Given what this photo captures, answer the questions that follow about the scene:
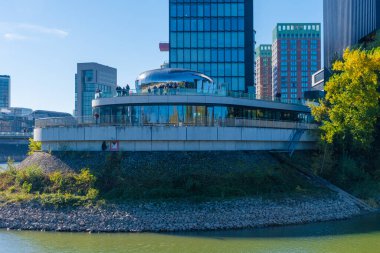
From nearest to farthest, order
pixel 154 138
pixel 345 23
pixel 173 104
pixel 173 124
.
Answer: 1. pixel 154 138
2. pixel 173 124
3. pixel 173 104
4. pixel 345 23

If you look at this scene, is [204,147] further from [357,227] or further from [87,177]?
[357,227]

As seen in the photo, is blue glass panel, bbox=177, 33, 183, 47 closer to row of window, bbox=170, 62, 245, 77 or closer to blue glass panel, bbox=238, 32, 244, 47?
row of window, bbox=170, 62, 245, 77

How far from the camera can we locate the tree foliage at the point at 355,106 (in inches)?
1734

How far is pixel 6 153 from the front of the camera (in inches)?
5207

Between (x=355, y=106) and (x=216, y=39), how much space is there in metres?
30.8

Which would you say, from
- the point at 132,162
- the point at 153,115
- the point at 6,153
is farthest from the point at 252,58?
the point at 6,153

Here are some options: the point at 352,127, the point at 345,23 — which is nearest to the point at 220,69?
the point at 345,23

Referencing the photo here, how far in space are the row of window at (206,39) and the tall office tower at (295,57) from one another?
369ft

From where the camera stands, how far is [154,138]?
40.1 meters

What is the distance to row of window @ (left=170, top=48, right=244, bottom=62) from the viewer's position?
231 feet

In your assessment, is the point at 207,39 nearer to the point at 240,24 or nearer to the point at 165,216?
the point at 240,24

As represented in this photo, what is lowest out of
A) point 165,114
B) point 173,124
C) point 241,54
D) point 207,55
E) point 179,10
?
point 173,124

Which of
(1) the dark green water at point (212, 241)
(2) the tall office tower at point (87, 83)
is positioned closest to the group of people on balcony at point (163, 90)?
(1) the dark green water at point (212, 241)

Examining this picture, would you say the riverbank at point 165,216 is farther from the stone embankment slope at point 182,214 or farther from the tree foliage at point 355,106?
the tree foliage at point 355,106
